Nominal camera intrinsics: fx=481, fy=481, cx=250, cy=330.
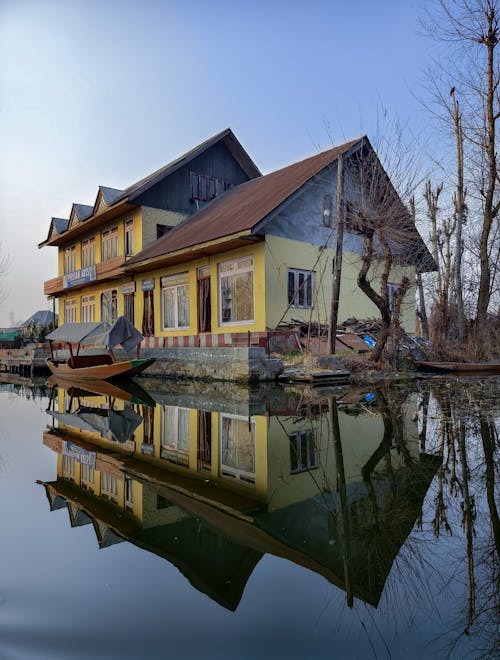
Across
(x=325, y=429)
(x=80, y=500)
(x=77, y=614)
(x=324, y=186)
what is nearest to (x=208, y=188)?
(x=324, y=186)

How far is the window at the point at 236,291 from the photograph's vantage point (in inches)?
664

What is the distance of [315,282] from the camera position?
1806 cm

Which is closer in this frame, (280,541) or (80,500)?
(280,541)

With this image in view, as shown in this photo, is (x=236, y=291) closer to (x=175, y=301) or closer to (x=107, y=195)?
(x=175, y=301)

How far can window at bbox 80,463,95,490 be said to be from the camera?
422cm

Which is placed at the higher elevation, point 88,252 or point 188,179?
point 188,179

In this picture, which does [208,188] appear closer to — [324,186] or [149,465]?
[324,186]

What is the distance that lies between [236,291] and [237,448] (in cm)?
1206

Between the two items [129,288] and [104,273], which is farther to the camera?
[104,273]

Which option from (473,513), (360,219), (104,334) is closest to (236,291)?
(104,334)

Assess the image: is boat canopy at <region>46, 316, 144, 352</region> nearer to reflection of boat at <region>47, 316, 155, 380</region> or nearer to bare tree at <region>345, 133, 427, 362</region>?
reflection of boat at <region>47, 316, 155, 380</region>

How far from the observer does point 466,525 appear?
296 cm

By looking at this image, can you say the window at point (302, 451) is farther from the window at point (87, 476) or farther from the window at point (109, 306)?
the window at point (109, 306)

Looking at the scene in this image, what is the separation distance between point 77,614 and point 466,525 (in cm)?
226
